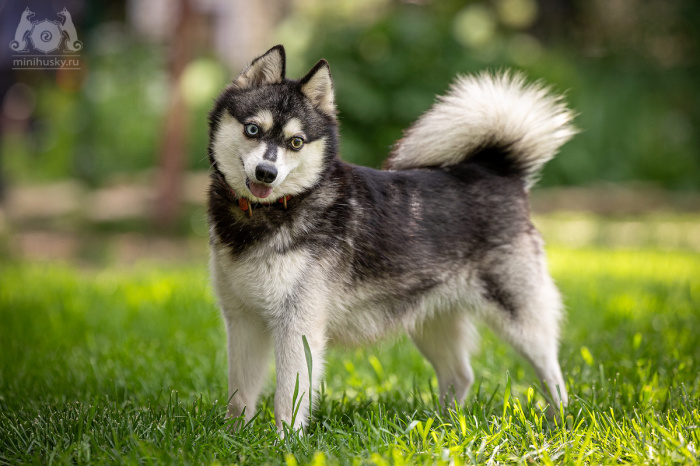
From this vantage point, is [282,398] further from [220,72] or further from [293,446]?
[220,72]

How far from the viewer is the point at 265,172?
2699 millimetres

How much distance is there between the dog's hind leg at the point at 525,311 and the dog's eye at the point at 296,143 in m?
1.13

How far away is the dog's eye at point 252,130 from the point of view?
2.84m

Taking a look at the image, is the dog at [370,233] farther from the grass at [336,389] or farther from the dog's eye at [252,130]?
the grass at [336,389]

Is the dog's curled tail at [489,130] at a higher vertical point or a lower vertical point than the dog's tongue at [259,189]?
higher

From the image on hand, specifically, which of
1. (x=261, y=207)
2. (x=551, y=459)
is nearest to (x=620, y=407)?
(x=551, y=459)

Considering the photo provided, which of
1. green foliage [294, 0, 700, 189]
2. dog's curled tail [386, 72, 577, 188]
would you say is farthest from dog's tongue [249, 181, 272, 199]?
green foliage [294, 0, 700, 189]

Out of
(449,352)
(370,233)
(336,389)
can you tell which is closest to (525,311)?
(449,352)

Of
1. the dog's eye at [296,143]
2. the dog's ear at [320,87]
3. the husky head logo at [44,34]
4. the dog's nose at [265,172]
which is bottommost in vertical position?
the dog's nose at [265,172]

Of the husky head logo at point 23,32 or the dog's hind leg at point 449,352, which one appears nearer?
the dog's hind leg at point 449,352

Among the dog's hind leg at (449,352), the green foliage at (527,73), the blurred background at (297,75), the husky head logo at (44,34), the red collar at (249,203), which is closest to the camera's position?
the red collar at (249,203)

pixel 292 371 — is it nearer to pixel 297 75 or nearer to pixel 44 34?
pixel 44 34

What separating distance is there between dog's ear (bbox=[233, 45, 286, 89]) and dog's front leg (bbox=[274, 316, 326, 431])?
1.05 meters

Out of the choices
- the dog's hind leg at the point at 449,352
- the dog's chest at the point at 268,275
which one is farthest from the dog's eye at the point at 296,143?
the dog's hind leg at the point at 449,352
